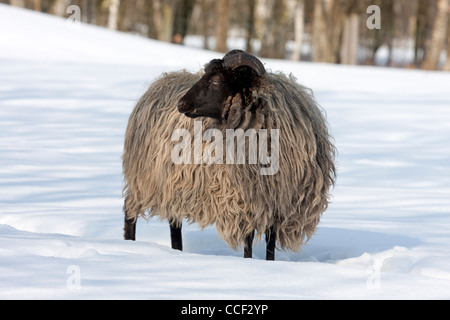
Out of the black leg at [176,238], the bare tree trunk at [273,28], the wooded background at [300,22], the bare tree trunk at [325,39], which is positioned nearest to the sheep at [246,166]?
the black leg at [176,238]

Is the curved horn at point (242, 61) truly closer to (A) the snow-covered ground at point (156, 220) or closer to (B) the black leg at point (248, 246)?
(B) the black leg at point (248, 246)

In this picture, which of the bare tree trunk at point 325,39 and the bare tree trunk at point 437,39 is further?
the bare tree trunk at point 325,39

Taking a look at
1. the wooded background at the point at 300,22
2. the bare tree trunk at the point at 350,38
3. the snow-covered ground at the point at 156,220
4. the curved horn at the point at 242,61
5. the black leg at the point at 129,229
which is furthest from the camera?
the wooded background at the point at 300,22

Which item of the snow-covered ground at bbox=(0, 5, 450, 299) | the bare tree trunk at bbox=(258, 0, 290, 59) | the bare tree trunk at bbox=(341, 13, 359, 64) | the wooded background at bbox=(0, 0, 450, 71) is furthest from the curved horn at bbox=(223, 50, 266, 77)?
the bare tree trunk at bbox=(258, 0, 290, 59)

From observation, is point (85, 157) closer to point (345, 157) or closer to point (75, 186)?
point (75, 186)

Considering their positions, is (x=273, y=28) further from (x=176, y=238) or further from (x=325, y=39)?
(x=176, y=238)

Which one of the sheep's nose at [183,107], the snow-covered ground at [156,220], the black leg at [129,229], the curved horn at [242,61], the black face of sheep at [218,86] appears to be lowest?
the black leg at [129,229]

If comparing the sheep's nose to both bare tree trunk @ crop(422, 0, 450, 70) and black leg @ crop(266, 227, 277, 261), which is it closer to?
black leg @ crop(266, 227, 277, 261)

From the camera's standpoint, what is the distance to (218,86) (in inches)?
199

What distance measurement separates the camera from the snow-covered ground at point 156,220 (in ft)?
12.3

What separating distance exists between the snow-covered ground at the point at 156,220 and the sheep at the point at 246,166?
1.53 feet

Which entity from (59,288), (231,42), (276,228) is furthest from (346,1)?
(231,42)

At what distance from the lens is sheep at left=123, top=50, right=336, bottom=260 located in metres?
5.07

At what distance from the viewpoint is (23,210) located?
6656 millimetres
